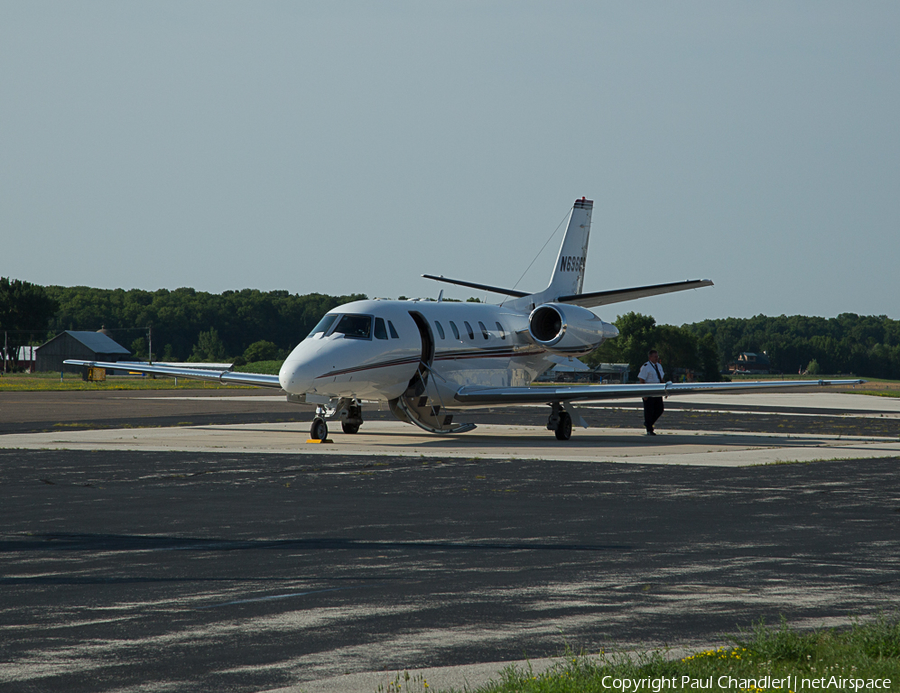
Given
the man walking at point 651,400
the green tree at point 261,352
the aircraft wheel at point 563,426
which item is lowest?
the aircraft wheel at point 563,426

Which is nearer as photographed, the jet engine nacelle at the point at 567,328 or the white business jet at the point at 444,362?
the white business jet at the point at 444,362

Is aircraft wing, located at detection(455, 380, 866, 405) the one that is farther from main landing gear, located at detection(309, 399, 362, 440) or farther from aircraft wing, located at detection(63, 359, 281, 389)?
aircraft wing, located at detection(63, 359, 281, 389)

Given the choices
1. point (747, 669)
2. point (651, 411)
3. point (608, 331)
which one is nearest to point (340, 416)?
point (651, 411)

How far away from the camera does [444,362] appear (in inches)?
1038

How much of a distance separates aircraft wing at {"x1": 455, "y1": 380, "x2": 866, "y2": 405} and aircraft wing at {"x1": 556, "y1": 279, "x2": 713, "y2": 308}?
113 inches

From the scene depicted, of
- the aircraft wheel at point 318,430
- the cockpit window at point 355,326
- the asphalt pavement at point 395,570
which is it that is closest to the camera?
the asphalt pavement at point 395,570

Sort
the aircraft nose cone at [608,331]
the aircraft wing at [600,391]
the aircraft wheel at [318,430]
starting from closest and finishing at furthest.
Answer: the aircraft wing at [600,391]
the aircraft wheel at [318,430]
the aircraft nose cone at [608,331]

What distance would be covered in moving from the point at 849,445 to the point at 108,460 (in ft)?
49.6

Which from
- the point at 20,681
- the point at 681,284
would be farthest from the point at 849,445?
the point at 20,681

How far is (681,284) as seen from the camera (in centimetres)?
2664

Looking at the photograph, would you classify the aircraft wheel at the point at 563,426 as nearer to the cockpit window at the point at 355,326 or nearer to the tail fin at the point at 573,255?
the cockpit window at the point at 355,326

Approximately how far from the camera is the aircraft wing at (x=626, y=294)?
26625 millimetres

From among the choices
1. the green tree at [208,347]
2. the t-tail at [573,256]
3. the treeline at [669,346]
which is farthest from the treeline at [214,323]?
the t-tail at [573,256]

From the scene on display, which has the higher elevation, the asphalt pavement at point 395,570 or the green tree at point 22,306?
the green tree at point 22,306
